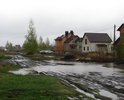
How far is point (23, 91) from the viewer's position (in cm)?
1730

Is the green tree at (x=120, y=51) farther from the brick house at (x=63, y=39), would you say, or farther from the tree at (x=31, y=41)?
the brick house at (x=63, y=39)

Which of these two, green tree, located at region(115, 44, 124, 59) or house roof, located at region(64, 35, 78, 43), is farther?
house roof, located at region(64, 35, 78, 43)

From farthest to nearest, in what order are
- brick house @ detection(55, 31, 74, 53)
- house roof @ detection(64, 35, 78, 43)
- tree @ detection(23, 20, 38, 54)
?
1. brick house @ detection(55, 31, 74, 53)
2. house roof @ detection(64, 35, 78, 43)
3. tree @ detection(23, 20, 38, 54)

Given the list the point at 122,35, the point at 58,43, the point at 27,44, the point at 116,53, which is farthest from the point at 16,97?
the point at 58,43

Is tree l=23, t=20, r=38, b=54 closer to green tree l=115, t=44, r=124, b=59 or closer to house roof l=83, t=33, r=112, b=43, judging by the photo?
house roof l=83, t=33, r=112, b=43

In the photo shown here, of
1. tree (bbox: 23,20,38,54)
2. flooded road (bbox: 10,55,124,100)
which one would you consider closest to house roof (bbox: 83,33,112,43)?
tree (bbox: 23,20,38,54)

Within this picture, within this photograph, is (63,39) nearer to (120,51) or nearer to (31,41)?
(31,41)

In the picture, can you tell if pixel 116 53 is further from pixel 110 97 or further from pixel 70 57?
pixel 110 97

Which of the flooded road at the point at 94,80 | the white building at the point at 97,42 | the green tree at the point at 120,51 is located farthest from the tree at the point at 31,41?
the flooded road at the point at 94,80

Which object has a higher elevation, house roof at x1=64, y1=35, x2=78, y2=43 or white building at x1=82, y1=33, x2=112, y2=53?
house roof at x1=64, y1=35, x2=78, y2=43

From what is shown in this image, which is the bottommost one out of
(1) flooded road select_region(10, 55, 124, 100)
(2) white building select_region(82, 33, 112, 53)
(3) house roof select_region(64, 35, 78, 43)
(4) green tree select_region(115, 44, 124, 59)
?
(1) flooded road select_region(10, 55, 124, 100)

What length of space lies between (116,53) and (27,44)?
31271 mm

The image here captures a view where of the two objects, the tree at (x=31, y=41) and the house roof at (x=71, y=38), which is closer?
the tree at (x=31, y=41)

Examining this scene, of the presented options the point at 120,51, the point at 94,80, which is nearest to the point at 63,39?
the point at 120,51
